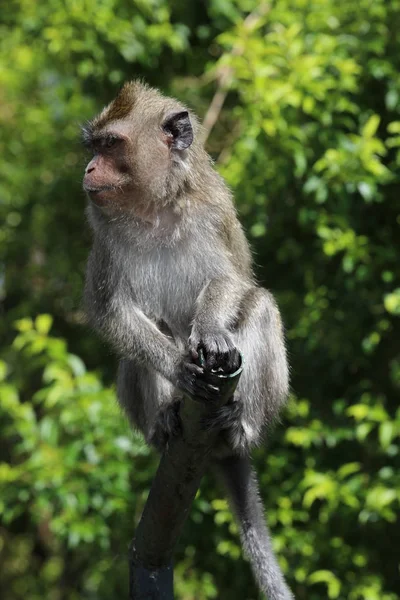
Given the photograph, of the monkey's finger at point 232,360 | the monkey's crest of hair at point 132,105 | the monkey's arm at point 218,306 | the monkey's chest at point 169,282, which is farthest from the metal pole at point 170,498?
the monkey's crest of hair at point 132,105

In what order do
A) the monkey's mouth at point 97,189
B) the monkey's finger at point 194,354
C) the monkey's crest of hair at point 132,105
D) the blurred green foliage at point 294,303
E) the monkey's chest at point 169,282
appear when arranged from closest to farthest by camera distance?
the monkey's finger at point 194,354, the monkey's mouth at point 97,189, the monkey's crest of hair at point 132,105, the monkey's chest at point 169,282, the blurred green foliage at point 294,303

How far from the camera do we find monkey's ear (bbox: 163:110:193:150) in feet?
12.4

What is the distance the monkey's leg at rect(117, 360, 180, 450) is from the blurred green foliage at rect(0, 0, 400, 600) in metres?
0.98

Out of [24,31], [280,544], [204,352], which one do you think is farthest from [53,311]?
[204,352]

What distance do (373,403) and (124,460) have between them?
140cm

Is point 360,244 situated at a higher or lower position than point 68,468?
higher

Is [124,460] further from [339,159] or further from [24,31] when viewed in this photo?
[24,31]

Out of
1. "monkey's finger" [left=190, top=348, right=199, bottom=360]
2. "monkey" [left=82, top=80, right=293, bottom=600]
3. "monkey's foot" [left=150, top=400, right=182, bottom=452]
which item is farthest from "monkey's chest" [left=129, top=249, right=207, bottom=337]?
"monkey's finger" [left=190, top=348, right=199, bottom=360]

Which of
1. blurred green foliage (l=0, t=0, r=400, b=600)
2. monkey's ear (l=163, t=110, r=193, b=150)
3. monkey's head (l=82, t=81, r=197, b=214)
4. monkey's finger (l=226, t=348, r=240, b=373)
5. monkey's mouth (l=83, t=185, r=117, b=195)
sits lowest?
blurred green foliage (l=0, t=0, r=400, b=600)

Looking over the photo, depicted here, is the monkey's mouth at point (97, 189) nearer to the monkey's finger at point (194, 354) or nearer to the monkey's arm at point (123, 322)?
the monkey's arm at point (123, 322)

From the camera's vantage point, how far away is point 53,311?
7.05 metres

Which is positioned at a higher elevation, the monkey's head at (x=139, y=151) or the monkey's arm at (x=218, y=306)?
the monkey's head at (x=139, y=151)

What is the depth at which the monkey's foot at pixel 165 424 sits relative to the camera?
370 cm

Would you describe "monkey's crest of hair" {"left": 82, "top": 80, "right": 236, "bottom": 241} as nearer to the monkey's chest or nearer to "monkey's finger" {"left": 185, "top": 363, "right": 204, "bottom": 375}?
the monkey's chest
